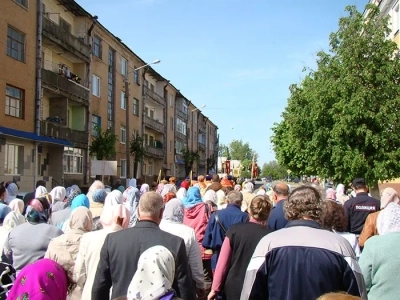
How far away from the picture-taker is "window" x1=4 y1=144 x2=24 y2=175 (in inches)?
859

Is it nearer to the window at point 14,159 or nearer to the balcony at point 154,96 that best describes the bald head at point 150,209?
the window at point 14,159

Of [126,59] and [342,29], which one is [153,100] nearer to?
[126,59]

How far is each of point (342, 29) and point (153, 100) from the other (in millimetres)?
31668

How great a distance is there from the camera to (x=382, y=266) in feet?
13.8

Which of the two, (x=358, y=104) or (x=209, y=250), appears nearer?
(x=209, y=250)

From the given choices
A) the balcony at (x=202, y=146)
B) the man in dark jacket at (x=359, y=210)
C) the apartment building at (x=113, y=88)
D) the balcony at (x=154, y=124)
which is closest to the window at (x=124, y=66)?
the apartment building at (x=113, y=88)

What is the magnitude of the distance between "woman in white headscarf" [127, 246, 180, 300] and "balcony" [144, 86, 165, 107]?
1716 inches

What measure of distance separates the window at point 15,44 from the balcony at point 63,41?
6.04ft

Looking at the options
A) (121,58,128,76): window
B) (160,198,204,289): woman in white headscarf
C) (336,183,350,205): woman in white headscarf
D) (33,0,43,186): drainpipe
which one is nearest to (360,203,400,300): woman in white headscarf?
(160,198,204,289): woman in white headscarf

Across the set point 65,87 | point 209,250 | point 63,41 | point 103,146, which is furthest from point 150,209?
point 103,146

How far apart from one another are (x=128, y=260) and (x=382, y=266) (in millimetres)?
2207

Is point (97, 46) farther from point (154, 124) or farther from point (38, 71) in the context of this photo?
point (154, 124)

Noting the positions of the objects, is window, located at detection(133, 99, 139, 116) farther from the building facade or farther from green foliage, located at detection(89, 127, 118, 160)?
green foliage, located at detection(89, 127, 118, 160)

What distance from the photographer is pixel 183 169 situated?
64188 mm
